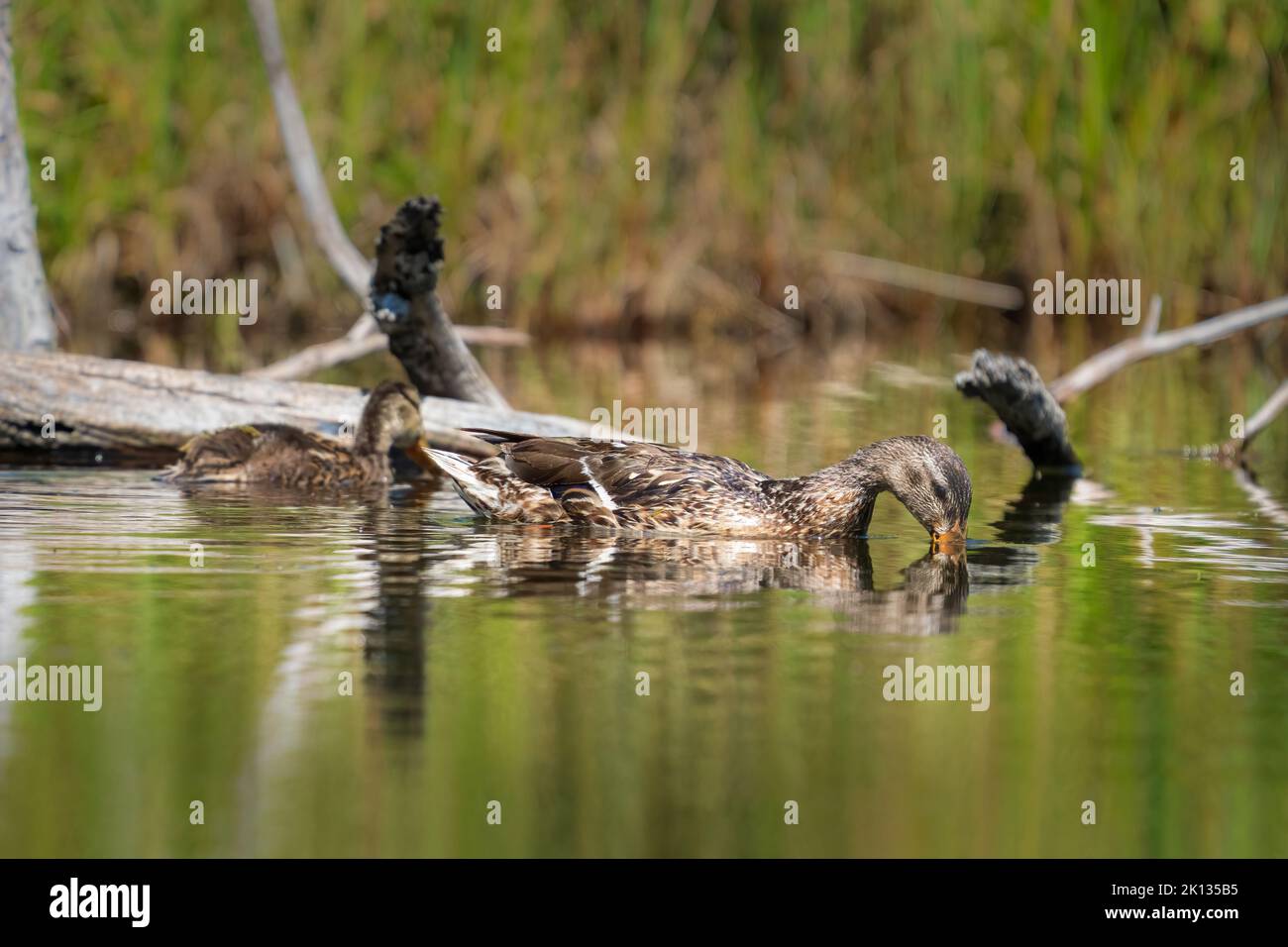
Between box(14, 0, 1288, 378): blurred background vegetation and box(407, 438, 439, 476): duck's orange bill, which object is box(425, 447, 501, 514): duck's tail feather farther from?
box(14, 0, 1288, 378): blurred background vegetation

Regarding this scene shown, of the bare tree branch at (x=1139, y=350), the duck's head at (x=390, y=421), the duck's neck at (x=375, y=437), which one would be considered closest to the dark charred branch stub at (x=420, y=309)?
the duck's head at (x=390, y=421)

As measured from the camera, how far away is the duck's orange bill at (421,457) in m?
10.8

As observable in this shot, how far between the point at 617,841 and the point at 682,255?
15914mm

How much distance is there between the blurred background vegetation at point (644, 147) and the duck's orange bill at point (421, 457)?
760 cm

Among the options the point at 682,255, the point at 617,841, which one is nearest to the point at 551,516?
the point at 617,841

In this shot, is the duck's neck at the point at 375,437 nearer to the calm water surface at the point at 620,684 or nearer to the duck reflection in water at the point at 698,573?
the calm water surface at the point at 620,684

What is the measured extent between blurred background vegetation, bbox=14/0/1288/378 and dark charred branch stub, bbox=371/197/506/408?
7.03 meters

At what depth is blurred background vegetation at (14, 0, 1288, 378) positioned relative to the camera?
18.7m

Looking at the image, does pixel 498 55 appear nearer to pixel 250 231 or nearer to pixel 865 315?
pixel 250 231

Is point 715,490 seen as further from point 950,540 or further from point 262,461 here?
point 262,461

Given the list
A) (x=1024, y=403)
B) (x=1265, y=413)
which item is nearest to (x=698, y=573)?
(x=1024, y=403)

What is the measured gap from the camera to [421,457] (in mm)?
10836

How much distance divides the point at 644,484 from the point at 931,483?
120cm

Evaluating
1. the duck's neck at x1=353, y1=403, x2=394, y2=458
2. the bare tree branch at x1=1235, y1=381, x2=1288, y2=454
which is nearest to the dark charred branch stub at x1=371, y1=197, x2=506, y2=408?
the duck's neck at x1=353, y1=403, x2=394, y2=458
